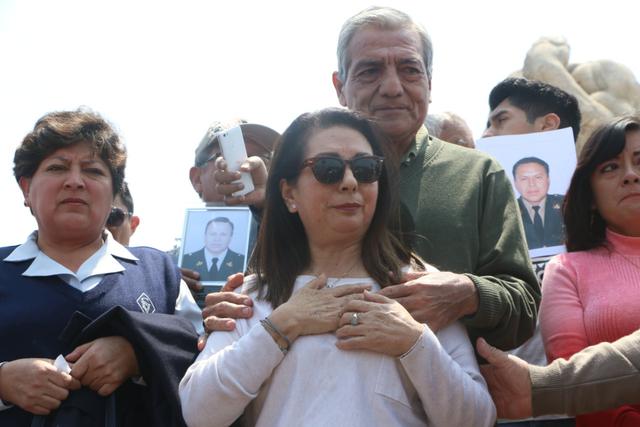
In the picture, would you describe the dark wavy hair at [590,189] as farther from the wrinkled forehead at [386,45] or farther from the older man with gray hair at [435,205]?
the wrinkled forehead at [386,45]

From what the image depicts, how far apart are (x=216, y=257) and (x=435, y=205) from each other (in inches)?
51.4

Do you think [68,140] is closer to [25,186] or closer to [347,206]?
[25,186]

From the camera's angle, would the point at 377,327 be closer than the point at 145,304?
Yes

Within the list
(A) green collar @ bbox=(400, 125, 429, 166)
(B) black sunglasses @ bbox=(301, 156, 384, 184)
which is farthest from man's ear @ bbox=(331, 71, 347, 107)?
(B) black sunglasses @ bbox=(301, 156, 384, 184)

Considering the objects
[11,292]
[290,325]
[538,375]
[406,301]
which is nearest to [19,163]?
[11,292]

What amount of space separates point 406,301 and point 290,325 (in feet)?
1.46

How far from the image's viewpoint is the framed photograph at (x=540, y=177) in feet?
13.5

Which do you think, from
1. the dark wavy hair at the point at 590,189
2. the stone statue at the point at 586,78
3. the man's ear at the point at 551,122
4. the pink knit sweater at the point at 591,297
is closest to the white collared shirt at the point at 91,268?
the pink knit sweater at the point at 591,297

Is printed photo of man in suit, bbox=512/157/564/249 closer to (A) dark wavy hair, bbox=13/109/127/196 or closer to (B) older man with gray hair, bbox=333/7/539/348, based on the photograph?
(B) older man with gray hair, bbox=333/7/539/348

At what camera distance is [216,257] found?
3.95 metres

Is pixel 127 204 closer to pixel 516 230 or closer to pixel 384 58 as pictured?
pixel 384 58

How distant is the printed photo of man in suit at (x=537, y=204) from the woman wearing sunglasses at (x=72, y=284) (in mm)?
1935

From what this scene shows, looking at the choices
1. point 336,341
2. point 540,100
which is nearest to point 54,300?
point 336,341

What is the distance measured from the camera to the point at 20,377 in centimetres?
295
